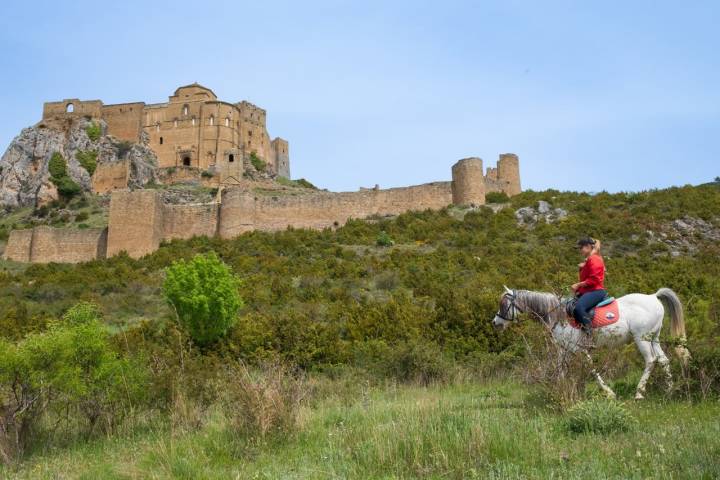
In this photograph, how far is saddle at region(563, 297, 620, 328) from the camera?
7145 mm

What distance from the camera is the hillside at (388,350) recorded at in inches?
203

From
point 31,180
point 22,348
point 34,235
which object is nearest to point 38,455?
point 22,348

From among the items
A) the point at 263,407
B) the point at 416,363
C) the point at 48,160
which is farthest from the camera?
the point at 48,160

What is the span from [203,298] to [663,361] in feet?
41.4

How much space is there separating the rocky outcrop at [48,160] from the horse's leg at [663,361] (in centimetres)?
4871

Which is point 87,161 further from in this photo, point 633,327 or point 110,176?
point 633,327

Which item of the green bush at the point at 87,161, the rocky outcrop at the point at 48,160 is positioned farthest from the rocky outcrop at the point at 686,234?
the green bush at the point at 87,161

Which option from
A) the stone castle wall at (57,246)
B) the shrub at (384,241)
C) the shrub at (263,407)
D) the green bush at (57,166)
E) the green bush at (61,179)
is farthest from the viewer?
the green bush at (57,166)

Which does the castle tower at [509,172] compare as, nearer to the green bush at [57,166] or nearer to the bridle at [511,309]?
the bridle at [511,309]

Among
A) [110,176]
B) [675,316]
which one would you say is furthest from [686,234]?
[110,176]

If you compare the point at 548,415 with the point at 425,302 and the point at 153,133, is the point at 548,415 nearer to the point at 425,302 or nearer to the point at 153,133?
the point at 425,302

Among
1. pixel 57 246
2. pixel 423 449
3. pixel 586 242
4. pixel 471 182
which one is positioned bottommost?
pixel 423 449

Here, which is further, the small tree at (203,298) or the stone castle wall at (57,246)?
the stone castle wall at (57,246)

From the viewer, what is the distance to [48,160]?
5275 cm
